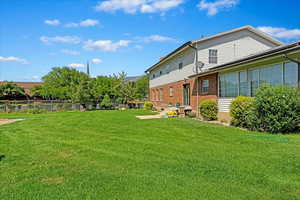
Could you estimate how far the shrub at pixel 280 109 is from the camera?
7.39 meters

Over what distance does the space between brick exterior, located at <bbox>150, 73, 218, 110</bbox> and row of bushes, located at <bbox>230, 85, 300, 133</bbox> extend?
5.14 meters

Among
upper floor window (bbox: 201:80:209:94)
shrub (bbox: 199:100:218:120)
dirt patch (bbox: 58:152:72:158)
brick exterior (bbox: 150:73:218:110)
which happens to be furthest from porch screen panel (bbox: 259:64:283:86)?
dirt patch (bbox: 58:152:72:158)

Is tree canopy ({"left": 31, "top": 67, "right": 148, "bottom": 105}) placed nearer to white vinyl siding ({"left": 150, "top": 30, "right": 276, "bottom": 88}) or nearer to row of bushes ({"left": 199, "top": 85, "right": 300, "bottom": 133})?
white vinyl siding ({"left": 150, "top": 30, "right": 276, "bottom": 88})

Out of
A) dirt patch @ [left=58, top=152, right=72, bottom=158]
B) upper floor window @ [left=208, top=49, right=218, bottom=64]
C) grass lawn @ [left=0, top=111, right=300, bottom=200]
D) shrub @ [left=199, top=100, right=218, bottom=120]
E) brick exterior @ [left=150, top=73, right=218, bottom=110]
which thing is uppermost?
upper floor window @ [left=208, top=49, right=218, bottom=64]

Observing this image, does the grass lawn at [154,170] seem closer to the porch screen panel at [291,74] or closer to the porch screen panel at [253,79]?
the porch screen panel at [291,74]

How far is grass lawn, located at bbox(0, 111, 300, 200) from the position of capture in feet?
10.2

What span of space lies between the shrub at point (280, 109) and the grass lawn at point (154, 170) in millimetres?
1200

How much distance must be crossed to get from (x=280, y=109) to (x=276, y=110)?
0.13m

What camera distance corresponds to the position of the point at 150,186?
331 centimetres

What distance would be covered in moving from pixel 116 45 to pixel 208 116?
67.2 feet

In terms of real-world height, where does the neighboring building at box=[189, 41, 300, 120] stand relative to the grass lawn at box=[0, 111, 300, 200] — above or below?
above

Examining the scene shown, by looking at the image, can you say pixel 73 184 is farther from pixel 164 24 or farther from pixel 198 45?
pixel 164 24

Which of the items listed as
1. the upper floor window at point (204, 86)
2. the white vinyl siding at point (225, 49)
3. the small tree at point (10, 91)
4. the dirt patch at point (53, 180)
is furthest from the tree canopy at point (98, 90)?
the dirt patch at point (53, 180)

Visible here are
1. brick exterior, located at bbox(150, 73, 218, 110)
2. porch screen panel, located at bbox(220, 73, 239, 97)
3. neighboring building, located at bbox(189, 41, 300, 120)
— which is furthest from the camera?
brick exterior, located at bbox(150, 73, 218, 110)
